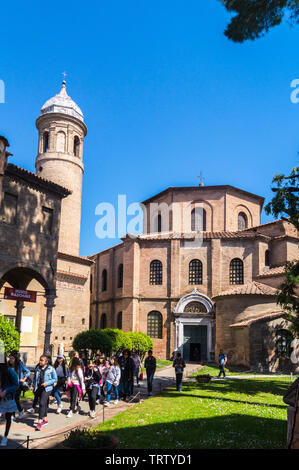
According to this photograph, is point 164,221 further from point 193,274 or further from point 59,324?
point 59,324

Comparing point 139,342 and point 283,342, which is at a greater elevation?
point 283,342

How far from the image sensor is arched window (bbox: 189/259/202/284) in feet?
111

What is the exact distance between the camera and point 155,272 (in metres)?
34.8

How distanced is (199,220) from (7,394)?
101ft

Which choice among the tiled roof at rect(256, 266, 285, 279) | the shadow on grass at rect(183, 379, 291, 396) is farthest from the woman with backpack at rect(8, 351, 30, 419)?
the tiled roof at rect(256, 266, 285, 279)

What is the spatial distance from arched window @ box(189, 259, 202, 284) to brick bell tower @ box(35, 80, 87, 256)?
9.99 metres

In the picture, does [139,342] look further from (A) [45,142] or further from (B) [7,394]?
(B) [7,394]

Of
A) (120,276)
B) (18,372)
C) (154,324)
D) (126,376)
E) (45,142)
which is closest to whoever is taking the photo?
(18,372)

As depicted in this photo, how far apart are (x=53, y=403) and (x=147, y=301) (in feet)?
69.4

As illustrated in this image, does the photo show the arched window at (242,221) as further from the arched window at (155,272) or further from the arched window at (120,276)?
the arched window at (120,276)

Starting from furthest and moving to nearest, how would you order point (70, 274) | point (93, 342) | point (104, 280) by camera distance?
1. point (104, 280)
2. point (70, 274)
3. point (93, 342)

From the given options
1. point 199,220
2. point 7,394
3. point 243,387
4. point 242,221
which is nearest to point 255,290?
point 243,387

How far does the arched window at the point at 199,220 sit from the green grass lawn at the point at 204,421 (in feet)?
75.1

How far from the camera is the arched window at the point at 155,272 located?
34.6 metres
